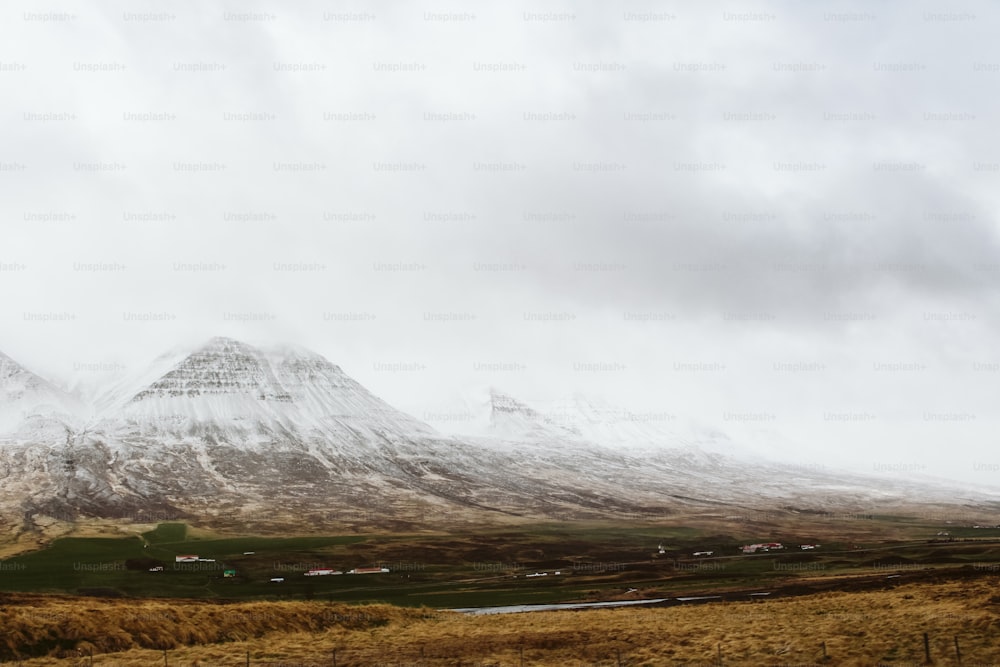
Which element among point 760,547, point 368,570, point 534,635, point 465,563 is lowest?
point 760,547

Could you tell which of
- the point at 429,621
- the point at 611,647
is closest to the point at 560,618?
the point at 429,621

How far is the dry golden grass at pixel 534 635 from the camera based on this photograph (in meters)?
38.0

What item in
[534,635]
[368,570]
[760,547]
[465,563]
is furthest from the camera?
[760,547]

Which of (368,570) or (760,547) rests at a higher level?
(368,570)

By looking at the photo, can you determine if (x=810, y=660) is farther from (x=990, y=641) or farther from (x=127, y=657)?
(x=127, y=657)

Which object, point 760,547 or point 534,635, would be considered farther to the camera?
point 760,547

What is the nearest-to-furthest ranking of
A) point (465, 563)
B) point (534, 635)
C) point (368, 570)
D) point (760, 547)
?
point (534, 635)
point (368, 570)
point (465, 563)
point (760, 547)

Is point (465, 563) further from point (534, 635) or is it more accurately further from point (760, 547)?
point (534, 635)

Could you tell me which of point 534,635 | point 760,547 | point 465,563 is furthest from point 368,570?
point 534,635

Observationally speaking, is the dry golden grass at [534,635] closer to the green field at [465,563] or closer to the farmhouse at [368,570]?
the green field at [465,563]

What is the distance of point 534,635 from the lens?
47188 mm

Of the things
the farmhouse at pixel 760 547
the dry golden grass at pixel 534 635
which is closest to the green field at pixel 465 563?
the farmhouse at pixel 760 547

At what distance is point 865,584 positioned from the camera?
233ft

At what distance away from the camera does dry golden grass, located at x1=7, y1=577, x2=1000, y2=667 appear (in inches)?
1495
